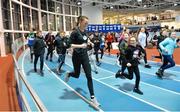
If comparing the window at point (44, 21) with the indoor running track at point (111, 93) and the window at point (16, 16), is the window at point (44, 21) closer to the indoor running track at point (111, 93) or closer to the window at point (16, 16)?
the window at point (16, 16)

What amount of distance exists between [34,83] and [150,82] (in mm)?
3434

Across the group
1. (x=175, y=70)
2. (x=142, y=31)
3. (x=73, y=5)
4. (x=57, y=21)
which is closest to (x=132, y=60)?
(x=175, y=70)

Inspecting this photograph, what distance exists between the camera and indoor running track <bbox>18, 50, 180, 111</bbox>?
5.30 meters

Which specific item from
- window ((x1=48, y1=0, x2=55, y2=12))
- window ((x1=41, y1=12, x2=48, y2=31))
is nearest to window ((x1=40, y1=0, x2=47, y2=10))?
window ((x1=41, y1=12, x2=48, y2=31))

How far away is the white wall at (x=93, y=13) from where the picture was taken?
36969mm

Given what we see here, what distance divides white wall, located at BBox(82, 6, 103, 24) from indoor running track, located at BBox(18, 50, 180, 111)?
94.0ft

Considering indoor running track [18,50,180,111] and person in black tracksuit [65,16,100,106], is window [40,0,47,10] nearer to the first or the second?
indoor running track [18,50,180,111]

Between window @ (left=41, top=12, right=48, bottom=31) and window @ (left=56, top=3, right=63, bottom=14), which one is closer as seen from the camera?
window @ (left=41, top=12, right=48, bottom=31)

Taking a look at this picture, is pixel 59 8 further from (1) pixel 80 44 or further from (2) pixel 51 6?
(1) pixel 80 44

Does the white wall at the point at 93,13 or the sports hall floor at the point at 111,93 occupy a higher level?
the white wall at the point at 93,13

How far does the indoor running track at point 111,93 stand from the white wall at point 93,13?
2864 centimetres

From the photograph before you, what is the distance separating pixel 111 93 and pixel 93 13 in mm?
31918

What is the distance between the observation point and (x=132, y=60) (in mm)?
6434

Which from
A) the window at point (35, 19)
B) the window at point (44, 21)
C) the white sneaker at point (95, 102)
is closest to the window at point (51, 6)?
the window at point (44, 21)
